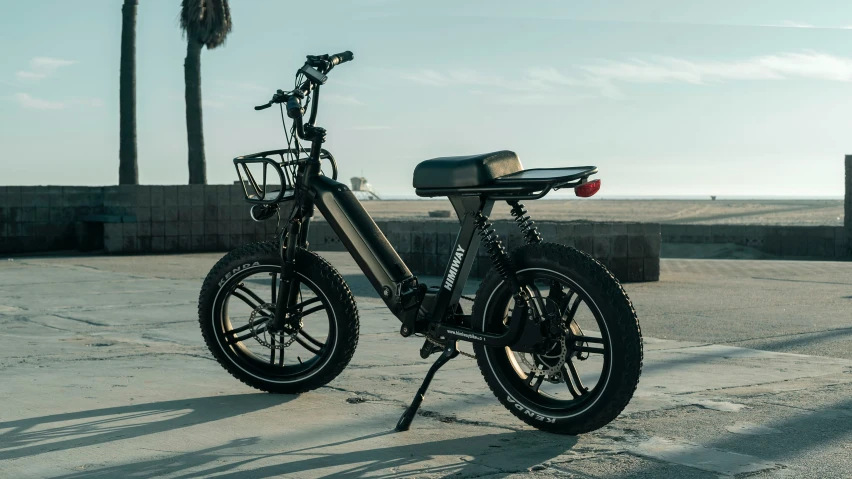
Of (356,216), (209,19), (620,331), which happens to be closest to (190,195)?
(209,19)

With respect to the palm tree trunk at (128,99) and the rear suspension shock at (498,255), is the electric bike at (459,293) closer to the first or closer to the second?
the rear suspension shock at (498,255)

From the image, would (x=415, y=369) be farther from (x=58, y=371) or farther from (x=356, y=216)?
(x=58, y=371)

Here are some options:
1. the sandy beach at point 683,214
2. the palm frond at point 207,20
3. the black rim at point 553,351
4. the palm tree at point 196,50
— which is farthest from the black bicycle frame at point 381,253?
the sandy beach at point 683,214

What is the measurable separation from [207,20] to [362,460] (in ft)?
68.1

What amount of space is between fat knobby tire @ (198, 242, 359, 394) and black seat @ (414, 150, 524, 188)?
27.3 inches

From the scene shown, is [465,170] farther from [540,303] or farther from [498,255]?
[540,303]

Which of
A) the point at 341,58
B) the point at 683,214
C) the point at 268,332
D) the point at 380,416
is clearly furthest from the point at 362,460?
the point at 683,214

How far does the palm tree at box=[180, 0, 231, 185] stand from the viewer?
69.6ft

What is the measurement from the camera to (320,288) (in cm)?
467

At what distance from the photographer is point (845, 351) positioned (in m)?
6.28

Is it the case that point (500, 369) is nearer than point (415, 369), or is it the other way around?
point (500, 369)

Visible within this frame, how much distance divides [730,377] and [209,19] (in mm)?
19755

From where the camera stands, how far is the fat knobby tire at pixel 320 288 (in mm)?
4625

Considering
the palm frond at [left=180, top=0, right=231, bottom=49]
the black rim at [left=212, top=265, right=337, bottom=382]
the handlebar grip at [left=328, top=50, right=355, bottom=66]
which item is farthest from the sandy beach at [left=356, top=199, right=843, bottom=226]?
the black rim at [left=212, top=265, right=337, bottom=382]
